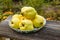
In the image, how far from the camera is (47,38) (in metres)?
1.49

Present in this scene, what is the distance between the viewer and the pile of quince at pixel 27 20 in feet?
4.82

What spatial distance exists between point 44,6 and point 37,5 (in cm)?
26

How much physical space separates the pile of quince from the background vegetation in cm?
136

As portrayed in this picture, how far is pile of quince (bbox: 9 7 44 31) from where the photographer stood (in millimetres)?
1471

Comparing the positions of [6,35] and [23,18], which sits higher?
[23,18]

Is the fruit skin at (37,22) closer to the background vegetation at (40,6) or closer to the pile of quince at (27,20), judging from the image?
the pile of quince at (27,20)

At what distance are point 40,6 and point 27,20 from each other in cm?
176

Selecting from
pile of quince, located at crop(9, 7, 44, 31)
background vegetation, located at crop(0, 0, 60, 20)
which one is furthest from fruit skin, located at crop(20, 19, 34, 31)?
background vegetation, located at crop(0, 0, 60, 20)

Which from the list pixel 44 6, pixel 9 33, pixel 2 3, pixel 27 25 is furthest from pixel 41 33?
pixel 2 3

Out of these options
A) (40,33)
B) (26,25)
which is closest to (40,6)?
(40,33)

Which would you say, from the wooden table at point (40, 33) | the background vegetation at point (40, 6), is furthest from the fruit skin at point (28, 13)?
the background vegetation at point (40, 6)

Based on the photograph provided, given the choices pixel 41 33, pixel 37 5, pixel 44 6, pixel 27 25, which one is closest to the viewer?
pixel 27 25

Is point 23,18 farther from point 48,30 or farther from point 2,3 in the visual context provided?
point 2,3

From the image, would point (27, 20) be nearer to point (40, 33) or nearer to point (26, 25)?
point (26, 25)
